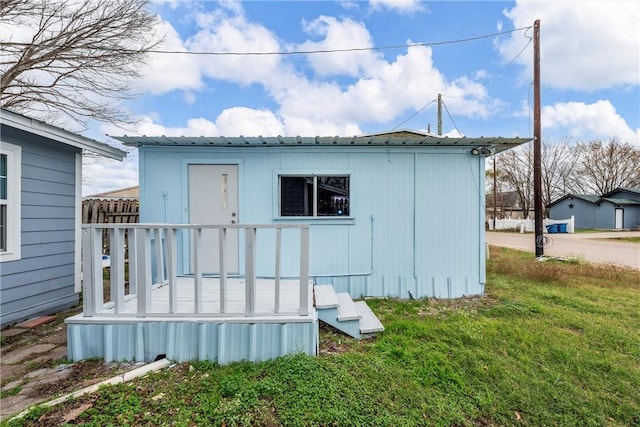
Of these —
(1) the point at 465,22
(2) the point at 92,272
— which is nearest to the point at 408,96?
(1) the point at 465,22

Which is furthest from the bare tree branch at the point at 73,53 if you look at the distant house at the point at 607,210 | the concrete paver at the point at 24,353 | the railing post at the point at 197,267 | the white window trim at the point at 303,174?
the distant house at the point at 607,210

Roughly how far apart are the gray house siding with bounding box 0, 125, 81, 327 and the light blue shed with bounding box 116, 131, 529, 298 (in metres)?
0.94

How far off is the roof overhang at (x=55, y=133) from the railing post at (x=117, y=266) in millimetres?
1806

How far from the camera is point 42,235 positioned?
12.4ft

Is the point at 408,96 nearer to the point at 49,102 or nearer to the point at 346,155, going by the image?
the point at 346,155

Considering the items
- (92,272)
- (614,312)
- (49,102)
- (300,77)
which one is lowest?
(614,312)

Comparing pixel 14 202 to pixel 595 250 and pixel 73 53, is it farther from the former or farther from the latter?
pixel 595 250

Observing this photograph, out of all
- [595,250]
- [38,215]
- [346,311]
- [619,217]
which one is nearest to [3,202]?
[38,215]

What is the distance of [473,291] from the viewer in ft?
16.2

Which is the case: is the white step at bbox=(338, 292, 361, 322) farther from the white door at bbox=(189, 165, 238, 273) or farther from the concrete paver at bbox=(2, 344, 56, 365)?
the concrete paver at bbox=(2, 344, 56, 365)

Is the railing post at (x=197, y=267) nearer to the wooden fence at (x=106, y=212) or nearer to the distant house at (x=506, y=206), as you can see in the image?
the wooden fence at (x=106, y=212)

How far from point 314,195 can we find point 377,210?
1052 millimetres

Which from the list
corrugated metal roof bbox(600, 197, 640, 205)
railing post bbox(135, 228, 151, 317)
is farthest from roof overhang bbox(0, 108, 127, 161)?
corrugated metal roof bbox(600, 197, 640, 205)

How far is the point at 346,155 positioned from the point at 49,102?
8.80m
